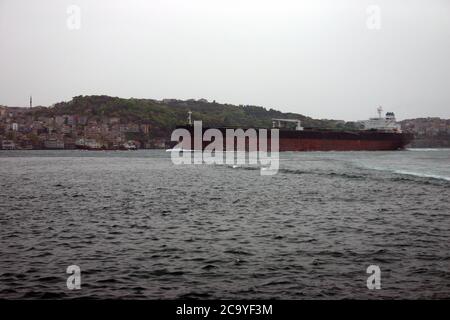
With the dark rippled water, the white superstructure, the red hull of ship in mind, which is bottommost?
the dark rippled water

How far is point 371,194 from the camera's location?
24.3 metres

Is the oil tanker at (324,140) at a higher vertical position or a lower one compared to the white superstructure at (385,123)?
lower

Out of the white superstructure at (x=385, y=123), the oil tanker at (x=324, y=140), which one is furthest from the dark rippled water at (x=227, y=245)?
the white superstructure at (x=385, y=123)

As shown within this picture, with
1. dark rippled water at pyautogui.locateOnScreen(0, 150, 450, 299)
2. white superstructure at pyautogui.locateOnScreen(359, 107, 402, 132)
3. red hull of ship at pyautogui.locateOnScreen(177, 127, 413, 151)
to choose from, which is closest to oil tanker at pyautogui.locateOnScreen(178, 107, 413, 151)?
red hull of ship at pyautogui.locateOnScreen(177, 127, 413, 151)

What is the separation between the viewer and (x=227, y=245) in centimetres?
1248

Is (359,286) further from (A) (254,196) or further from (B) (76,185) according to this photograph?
(B) (76,185)

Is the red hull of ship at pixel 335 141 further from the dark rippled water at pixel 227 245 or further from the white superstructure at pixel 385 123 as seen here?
the dark rippled water at pixel 227 245

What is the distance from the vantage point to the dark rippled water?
8953 mm

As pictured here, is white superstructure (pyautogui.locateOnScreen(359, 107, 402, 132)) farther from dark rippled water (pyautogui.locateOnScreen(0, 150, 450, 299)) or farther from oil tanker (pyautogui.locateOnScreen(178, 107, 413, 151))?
dark rippled water (pyautogui.locateOnScreen(0, 150, 450, 299))

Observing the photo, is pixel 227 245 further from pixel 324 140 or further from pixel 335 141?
pixel 335 141

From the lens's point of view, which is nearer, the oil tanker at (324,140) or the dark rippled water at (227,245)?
the dark rippled water at (227,245)

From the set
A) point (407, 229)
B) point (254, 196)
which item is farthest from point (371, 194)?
point (407, 229)

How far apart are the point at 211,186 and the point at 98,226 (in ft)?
47.9

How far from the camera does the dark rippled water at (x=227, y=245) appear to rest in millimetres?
8953
